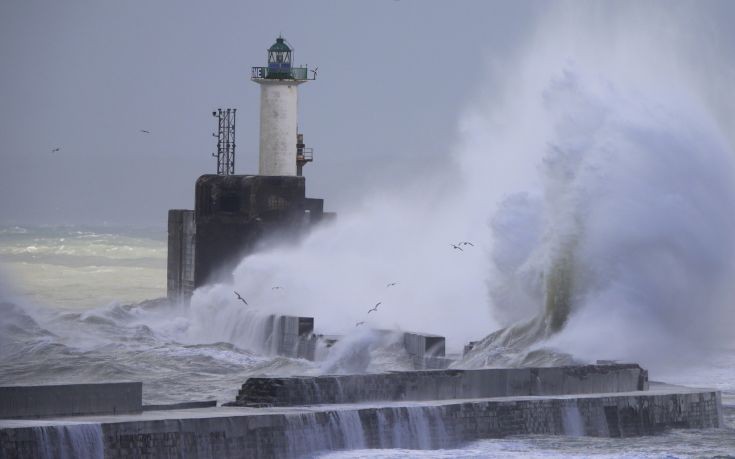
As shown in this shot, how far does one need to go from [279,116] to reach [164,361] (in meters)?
7.24

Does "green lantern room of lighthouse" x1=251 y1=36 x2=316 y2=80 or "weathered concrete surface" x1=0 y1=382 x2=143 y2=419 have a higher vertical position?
"green lantern room of lighthouse" x1=251 y1=36 x2=316 y2=80

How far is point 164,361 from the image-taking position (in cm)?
2348

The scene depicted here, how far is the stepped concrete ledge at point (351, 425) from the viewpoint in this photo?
12469 millimetres

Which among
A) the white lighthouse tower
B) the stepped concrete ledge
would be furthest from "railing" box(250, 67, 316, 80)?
the stepped concrete ledge

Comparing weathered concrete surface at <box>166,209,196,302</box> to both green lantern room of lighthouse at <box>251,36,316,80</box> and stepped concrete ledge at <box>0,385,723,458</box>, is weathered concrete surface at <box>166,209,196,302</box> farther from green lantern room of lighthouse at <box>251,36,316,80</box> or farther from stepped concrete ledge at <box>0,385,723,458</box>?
stepped concrete ledge at <box>0,385,723,458</box>

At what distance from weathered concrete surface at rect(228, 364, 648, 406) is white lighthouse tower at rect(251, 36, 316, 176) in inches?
533

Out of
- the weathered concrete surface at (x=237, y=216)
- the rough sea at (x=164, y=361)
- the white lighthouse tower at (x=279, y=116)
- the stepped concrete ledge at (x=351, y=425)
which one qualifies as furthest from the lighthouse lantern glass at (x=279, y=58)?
the stepped concrete ledge at (x=351, y=425)

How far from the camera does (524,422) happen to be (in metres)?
15.3

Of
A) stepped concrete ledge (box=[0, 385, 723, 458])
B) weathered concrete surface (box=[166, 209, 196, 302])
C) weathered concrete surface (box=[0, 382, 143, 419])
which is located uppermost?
weathered concrete surface (box=[166, 209, 196, 302])

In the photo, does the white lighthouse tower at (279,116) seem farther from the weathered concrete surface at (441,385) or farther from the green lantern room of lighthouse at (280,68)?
the weathered concrete surface at (441,385)

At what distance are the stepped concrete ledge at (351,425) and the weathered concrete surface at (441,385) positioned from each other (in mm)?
286

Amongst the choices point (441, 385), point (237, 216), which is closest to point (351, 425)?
point (441, 385)

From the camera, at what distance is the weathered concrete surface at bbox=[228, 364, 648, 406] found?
14.9 meters

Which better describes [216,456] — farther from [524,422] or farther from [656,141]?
[656,141]
